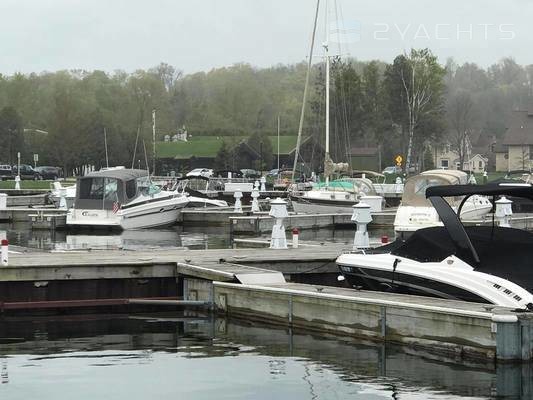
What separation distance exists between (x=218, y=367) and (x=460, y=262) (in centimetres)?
477

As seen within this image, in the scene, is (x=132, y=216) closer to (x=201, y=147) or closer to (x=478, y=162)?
(x=201, y=147)

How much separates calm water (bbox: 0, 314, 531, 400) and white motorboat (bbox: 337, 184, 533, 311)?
1.74 metres

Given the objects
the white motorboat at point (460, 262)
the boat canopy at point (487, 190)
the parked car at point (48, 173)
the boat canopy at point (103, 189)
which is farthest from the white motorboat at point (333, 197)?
the parked car at point (48, 173)

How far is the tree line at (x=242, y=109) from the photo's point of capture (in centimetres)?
10394

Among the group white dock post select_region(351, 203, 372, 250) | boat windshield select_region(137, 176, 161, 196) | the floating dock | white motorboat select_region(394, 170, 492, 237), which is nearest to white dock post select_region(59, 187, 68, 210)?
boat windshield select_region(137, 176, 161, 196)

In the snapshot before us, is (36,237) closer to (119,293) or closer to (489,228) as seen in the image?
(119,293)

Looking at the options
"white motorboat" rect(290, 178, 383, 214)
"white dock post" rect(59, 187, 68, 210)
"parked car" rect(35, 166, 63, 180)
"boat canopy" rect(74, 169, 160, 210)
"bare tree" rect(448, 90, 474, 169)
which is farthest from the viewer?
"bare tree" rect(448, 90, 474, 169)

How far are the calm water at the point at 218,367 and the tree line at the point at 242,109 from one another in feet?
157

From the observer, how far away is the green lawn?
12238cm

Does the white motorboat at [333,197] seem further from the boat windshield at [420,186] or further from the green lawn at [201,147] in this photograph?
the green lawn at [201,147]

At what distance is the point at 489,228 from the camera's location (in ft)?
64.1

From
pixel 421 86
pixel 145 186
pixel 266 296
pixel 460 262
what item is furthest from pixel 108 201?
pixel 421 86

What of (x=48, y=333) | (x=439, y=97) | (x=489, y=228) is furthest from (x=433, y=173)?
(x=439, y=97)

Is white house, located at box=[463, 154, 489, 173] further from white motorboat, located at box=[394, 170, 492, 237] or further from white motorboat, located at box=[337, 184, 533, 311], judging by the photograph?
white motorboat, located at box=[337, 184, 533, 311]
